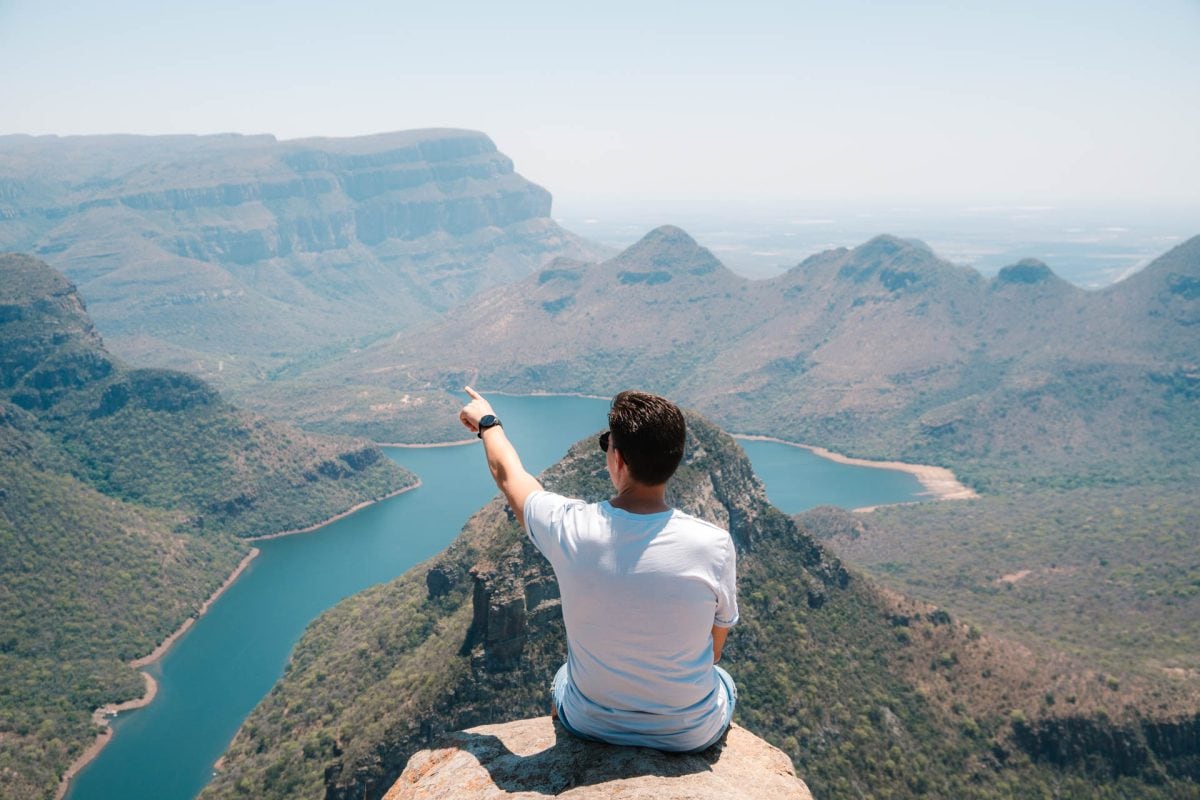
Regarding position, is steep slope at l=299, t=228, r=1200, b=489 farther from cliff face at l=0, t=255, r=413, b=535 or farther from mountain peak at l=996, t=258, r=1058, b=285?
cliff face at l=0, t=255, r=413, b=535

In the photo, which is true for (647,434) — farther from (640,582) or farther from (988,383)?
(988,383)

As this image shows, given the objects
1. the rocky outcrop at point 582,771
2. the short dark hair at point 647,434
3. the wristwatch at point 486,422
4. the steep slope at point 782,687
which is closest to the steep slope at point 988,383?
the steep slope at point 782,687

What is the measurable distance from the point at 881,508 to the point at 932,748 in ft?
272

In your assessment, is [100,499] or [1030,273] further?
[1030,273]

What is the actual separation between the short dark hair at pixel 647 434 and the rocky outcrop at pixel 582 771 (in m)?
2.28

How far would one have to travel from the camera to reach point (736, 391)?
609ft

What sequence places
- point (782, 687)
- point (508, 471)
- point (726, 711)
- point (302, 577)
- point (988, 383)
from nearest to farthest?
point (508, 471), point (726, 711), point (782, 687), point (302, 577), point (988, 383)

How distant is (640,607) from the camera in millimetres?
6074

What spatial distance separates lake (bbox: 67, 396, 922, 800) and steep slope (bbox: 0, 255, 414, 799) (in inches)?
121

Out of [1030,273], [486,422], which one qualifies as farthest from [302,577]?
[1030,273]

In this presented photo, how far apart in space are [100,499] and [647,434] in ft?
337

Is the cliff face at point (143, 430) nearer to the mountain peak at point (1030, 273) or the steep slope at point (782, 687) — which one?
the steep slope at point (782, 687)

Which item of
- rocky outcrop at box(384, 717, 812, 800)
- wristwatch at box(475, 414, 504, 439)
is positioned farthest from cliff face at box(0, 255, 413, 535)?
wristwatch at box(475, 414, 504, 439)

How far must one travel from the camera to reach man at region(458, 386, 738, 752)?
6.04 meters
